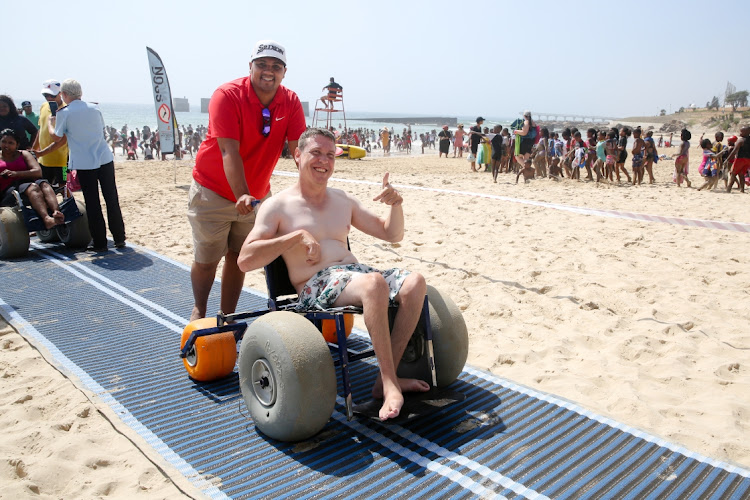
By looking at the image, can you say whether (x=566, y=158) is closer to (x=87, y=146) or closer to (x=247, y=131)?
(x=87, y=146)

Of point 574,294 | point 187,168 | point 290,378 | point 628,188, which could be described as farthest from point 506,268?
point 187,168

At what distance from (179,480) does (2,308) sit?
3128mm

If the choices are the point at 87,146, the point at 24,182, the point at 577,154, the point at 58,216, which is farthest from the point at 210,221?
the point at 577,154

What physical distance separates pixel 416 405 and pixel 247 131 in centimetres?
193

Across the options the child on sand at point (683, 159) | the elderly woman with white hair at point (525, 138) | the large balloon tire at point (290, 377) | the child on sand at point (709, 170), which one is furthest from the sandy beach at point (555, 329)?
the elderly woman with white hair at point (525, 138)

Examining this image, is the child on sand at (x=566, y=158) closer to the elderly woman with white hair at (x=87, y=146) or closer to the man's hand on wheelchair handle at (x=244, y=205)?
the elderly woman with white hair at (x=87, y=146)

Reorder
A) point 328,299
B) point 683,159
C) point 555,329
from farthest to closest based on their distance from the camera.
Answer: point 683,159, point 555,329, point 328,299

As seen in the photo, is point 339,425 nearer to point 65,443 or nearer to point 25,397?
point 65,443

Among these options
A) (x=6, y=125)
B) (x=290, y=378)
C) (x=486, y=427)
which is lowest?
(x=486, y=427)

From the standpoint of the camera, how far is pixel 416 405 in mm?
2664

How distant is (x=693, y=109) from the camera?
79.1m

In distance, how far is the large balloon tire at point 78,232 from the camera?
6.56 metres

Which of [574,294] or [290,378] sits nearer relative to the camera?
[290,378]

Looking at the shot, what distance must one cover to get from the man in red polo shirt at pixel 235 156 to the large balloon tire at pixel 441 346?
1.14 metres
